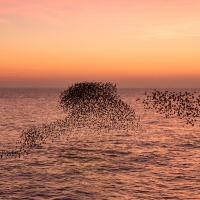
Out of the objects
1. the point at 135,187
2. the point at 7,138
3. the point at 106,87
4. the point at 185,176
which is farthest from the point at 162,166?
the point at 7,138

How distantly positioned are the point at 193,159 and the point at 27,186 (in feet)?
87.9

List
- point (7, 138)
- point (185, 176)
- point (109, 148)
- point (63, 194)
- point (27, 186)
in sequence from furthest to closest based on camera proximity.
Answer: point (7, 138), point (109, 148), point (185, 176), point (27, 186), point (63, 194)

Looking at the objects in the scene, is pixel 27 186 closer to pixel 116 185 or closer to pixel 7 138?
pixel 116 185

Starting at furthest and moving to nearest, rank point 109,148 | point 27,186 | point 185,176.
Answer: point 109,148 < point 185,176 < point 27,186

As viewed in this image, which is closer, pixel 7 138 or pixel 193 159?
pixel 193 159

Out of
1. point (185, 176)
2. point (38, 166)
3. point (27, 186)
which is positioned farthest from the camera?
point (38, 166)

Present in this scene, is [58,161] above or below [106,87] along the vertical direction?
below

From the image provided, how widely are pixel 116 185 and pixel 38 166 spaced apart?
13.3 meters

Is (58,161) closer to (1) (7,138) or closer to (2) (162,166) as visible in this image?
(2) (162,166)

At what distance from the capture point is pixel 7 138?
231 ft

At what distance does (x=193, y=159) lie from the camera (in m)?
53.1

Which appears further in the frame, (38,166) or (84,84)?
(84,84)

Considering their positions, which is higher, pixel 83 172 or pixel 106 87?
pixel 106 87

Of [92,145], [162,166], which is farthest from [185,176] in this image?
[92,145]
